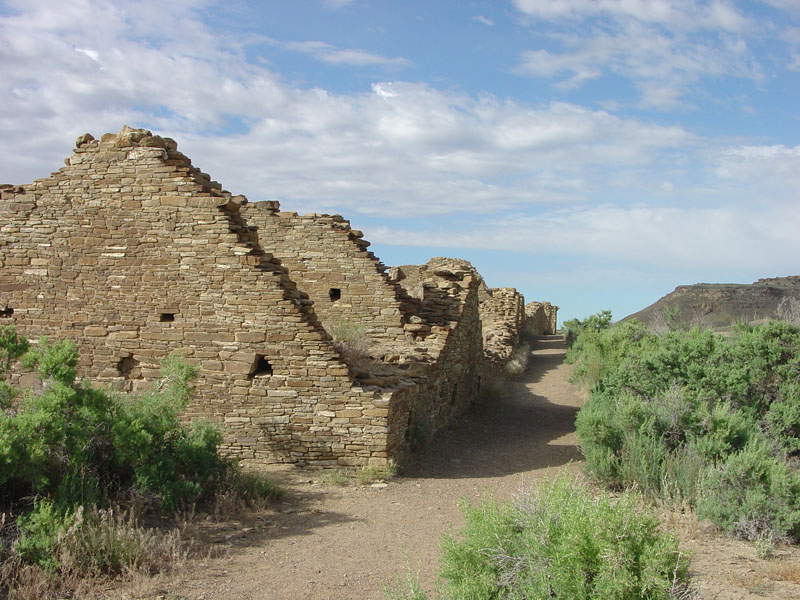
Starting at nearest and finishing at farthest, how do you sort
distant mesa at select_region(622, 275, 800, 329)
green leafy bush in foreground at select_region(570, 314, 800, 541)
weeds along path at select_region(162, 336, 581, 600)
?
1. weeds along path at select_region(162, 336, 581, 600)
2. green leafy bush in foreground at select_region(570, 314, 800, 541)
3. distant mesa at select_region(622, 275, 800, 329)

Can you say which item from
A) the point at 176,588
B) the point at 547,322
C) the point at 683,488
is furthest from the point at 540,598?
the point at 547,322

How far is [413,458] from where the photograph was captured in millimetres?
9797

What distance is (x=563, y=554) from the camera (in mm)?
3596

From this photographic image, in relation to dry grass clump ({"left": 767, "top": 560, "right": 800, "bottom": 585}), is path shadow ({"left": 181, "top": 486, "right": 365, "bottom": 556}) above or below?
above

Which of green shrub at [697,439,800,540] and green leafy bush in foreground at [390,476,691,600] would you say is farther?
green shrub at [697,439,800,540]

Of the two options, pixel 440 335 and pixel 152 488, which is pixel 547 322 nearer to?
pixel 440 335

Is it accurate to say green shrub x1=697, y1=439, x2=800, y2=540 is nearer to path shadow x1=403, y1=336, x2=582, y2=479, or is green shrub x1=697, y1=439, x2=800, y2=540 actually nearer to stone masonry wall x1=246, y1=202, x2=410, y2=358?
path shadow x1=403, y1=336, x2=582, y2=479

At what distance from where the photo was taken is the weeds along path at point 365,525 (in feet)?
17.1

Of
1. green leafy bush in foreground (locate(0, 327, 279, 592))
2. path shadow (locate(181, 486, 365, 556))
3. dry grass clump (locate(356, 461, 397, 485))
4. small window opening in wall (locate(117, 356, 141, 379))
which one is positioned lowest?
path shadow (locate(181, 486, 365, 556))

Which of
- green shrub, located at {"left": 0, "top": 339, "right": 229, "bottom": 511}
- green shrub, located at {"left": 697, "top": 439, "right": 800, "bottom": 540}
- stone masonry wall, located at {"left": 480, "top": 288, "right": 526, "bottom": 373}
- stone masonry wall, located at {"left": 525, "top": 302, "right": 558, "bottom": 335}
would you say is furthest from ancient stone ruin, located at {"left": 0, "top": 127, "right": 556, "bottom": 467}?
stone masonry wall, located at {"left": 525, "top": 302, "right": 558, "bottom": 335}

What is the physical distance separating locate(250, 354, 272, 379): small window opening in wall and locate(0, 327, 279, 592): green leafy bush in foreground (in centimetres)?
120

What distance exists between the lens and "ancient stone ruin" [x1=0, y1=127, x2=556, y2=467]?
8.67 metres

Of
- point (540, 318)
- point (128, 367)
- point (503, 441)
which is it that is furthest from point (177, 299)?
point (540, 318)

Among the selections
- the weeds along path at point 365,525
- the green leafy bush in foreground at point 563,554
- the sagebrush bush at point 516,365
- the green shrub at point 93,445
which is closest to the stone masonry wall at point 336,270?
the weeds along path at point 365,525
